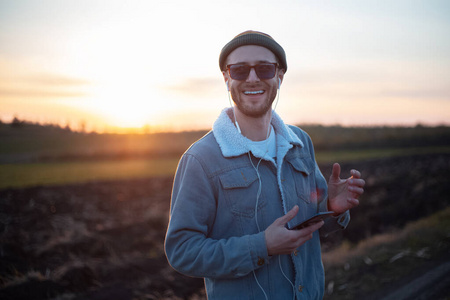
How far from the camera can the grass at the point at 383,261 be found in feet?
16.8

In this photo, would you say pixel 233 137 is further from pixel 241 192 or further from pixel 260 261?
pixel 260 261

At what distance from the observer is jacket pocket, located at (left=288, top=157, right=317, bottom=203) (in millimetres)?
2434

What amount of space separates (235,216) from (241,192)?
151 mm

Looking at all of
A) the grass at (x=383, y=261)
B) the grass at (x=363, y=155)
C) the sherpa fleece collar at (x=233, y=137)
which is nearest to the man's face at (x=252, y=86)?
the sherpa fleece collar at (x=233, y=137)

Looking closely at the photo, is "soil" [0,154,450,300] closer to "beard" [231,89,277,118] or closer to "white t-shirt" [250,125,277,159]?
"white t-shirt" [250,125,277,159]

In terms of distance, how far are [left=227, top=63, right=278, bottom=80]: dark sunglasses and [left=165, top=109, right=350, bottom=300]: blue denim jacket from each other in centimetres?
31

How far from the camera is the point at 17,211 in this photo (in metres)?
11.4

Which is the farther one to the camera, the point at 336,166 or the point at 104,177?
the point at 104,177

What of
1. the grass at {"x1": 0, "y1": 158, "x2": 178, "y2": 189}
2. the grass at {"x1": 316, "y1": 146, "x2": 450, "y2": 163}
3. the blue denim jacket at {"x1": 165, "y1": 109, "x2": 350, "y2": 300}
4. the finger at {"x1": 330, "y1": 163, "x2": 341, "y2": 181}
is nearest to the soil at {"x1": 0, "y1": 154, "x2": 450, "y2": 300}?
the grass at {"x1": 0, "y1": 158, "x2": 178, "y2": 189}

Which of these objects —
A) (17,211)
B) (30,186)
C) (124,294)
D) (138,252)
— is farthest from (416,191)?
(30,186)

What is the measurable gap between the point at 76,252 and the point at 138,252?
1.44 metres

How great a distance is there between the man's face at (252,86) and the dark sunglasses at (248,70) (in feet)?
0.06

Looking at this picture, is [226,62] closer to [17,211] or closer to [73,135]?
[17,211]

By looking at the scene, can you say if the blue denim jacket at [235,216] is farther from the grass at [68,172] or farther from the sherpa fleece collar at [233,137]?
the grass at [68,172]
